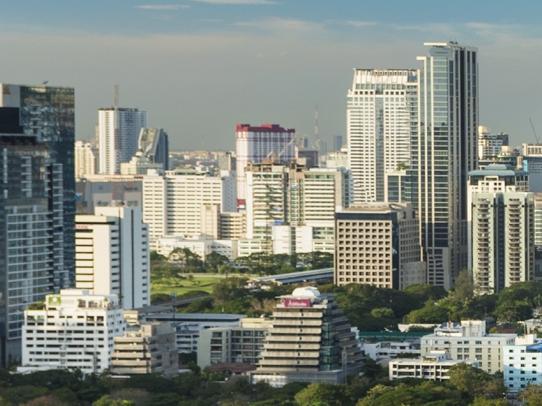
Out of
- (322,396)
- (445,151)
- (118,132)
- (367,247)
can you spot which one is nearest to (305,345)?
(322,396)

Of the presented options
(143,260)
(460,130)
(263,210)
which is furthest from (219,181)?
(143,260)

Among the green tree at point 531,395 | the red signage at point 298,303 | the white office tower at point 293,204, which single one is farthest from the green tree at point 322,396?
the white office tower at point 293,204

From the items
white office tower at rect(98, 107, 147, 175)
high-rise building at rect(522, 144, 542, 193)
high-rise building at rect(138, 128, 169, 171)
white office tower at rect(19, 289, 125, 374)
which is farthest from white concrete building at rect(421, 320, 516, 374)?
white office tower at rect(98, 107, 147, 175)

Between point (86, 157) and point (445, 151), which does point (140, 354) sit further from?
point (86, 157)

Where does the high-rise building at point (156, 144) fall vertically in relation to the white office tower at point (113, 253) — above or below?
above

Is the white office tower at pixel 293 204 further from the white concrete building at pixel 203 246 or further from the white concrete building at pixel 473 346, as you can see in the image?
the white concrete building at pixel 473 346

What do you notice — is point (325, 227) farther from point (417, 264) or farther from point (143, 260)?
point (143, 260)
